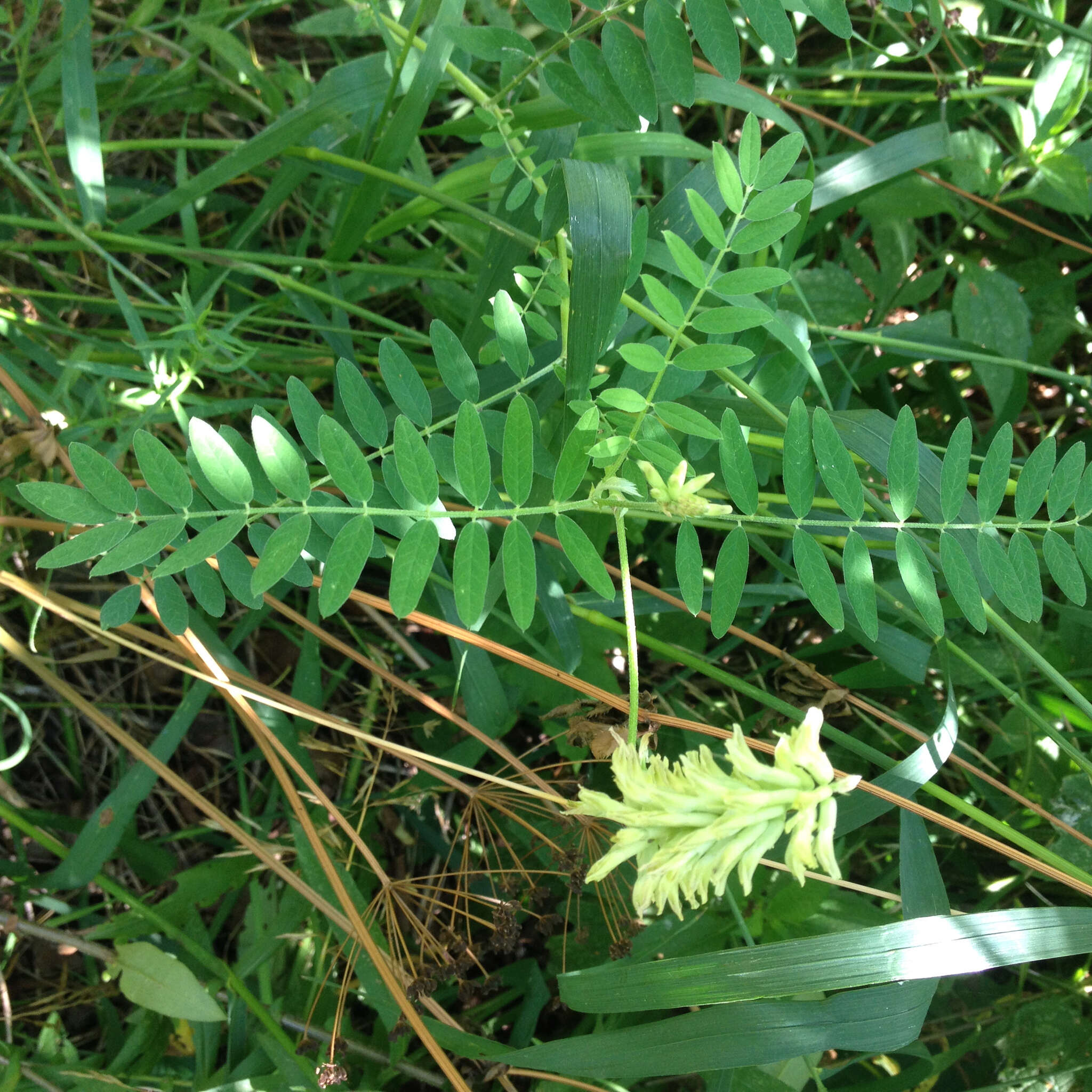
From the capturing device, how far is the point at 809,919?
184cm

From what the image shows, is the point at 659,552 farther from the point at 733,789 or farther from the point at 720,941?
the point at 733,789

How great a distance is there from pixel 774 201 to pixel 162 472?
0.95m

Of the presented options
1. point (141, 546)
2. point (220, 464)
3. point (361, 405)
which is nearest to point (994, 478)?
point (361, 405)

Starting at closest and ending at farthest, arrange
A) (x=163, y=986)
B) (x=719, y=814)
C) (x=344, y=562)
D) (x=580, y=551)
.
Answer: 1. (x=719, y=814)
2. (x=344, y=562)
3. (x=580, y=551)
4. (x=163, y=986)

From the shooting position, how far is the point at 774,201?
1.31 m

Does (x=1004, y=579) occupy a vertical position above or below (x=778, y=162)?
below

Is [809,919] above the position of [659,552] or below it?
below

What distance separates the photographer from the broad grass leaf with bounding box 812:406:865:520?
1363mm

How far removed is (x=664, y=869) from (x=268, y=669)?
180cm

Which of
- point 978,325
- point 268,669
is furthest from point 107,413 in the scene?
point 978,325

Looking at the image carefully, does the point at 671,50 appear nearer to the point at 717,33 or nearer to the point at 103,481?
the point at 717,33

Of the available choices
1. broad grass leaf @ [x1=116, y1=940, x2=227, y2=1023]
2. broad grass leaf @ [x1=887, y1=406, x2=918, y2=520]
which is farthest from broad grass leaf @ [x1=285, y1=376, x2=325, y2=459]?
broad grass leaf @ [x1=116, y1=940, x2=227, y2=1023]

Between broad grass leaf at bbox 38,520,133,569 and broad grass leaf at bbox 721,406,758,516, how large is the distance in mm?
854

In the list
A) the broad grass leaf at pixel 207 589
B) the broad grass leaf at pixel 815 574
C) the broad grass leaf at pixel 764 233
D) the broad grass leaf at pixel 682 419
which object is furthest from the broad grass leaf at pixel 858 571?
the broad grass leaf at pixel 207 589
